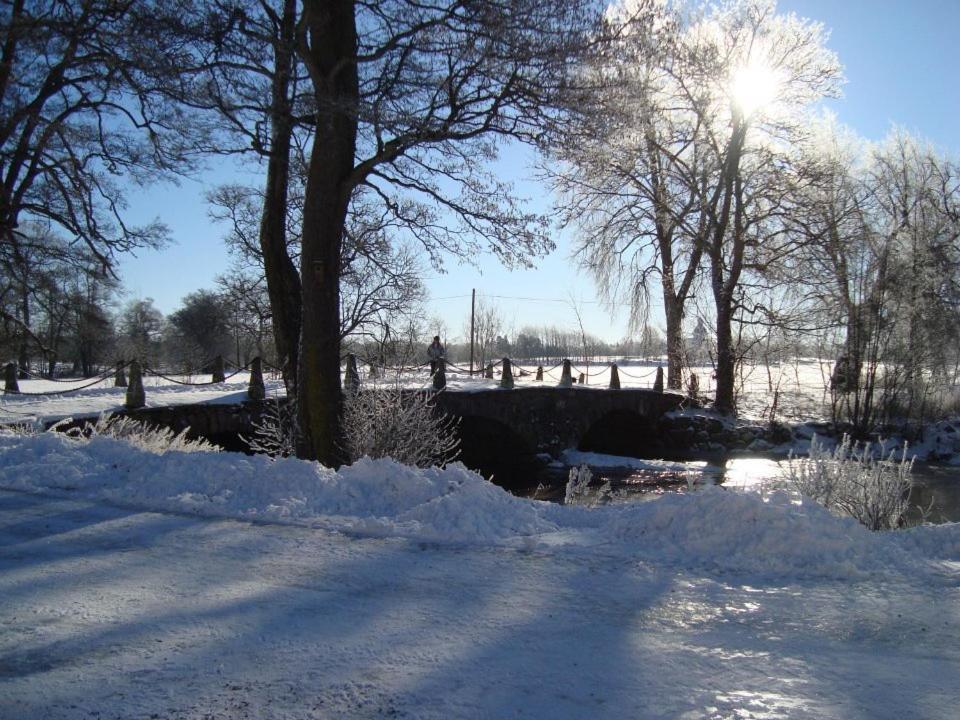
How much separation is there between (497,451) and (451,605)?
19454 millimetres

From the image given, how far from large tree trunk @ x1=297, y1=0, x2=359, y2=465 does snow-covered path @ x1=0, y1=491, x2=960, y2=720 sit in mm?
5119

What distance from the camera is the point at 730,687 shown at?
9.79 ft

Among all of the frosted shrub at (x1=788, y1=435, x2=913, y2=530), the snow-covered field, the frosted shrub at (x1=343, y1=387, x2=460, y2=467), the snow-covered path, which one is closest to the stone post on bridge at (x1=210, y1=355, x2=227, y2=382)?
the snow-covered field

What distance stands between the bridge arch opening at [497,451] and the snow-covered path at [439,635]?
1560 cm

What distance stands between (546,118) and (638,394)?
1755 centimetres

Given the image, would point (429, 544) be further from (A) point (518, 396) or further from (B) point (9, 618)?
(A) point (518, 396)

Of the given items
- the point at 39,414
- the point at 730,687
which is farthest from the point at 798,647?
the point at 39,414

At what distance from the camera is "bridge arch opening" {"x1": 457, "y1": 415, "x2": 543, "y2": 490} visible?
20891mm

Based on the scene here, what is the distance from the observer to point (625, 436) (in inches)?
1081

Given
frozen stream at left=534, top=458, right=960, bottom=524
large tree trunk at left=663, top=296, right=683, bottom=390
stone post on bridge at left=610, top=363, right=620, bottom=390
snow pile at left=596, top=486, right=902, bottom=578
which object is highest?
large tree trunk at left=663, top=296, right=683, bottom=390

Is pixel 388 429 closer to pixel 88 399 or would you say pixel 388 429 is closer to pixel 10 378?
pixel 88 399

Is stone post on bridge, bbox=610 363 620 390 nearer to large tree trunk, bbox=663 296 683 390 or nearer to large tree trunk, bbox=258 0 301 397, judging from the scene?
large tree trunk, bbox=663 296 683 390

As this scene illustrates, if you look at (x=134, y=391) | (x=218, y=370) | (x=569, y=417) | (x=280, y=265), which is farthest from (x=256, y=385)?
(x=569, y=417)

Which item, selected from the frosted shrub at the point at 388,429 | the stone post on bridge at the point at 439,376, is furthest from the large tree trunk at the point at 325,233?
the stone post on bridge at the point at 439,376
